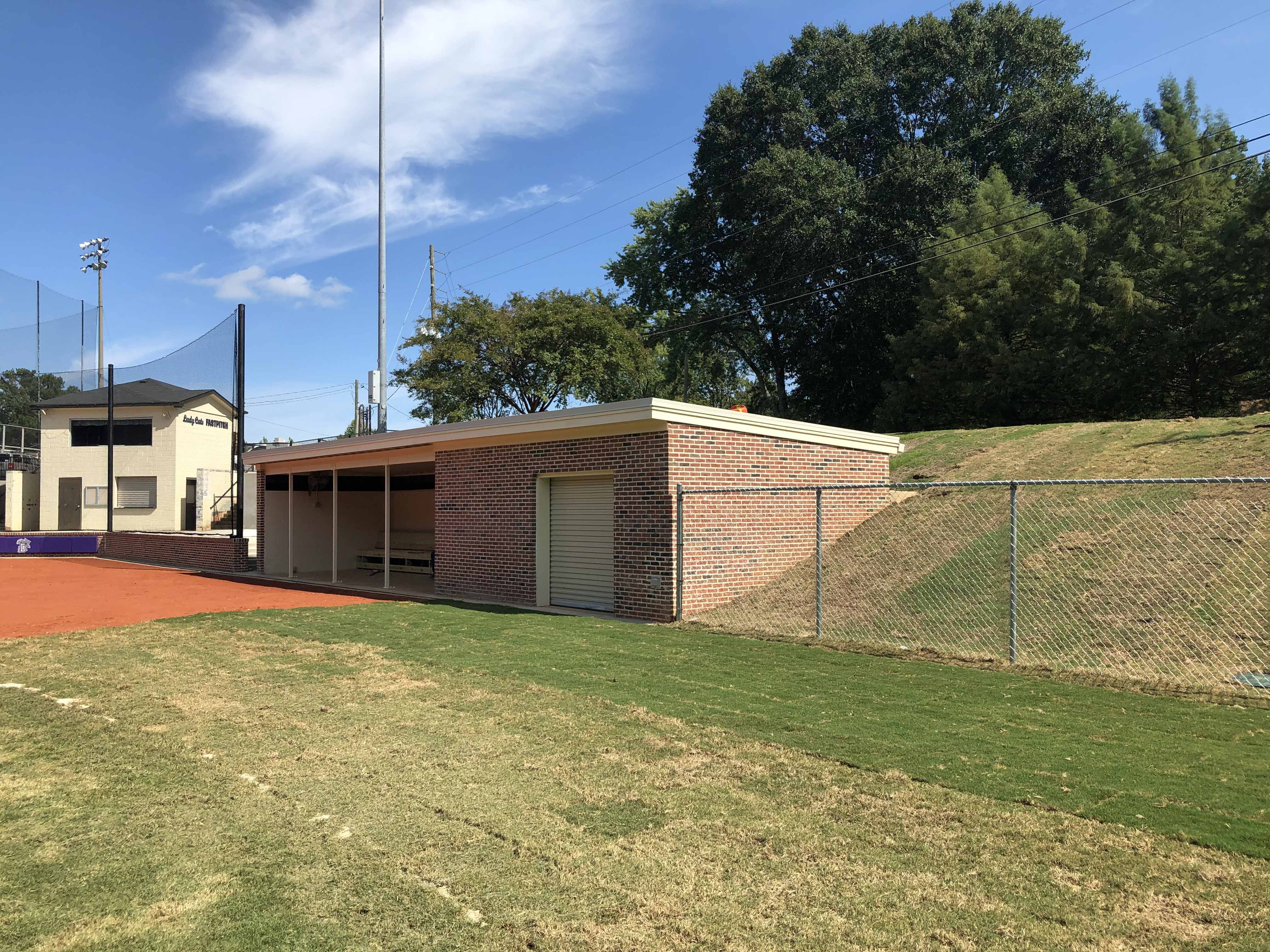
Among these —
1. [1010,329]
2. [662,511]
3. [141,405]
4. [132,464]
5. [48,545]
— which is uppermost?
[1010,329]

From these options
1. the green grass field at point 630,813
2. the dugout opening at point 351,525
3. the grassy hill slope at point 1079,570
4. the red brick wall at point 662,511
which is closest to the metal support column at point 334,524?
the dugout opening at point 351,525

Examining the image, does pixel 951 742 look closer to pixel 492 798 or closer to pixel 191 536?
pixel 492 798

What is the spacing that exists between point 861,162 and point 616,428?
2684cm

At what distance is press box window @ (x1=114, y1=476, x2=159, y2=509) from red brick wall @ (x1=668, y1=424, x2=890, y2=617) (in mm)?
34021

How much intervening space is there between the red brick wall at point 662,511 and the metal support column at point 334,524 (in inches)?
144

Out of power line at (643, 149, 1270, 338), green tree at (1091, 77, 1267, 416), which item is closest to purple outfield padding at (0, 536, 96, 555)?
power line at (643, 149, 1270, 338)

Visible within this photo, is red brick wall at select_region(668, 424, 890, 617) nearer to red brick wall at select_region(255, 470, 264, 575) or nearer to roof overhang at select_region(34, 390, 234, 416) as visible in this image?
red brick wall at select_region(255, 470, 264, 575)

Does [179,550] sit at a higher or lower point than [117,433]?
lower

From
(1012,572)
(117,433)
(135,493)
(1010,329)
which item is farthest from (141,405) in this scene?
(1012,572)

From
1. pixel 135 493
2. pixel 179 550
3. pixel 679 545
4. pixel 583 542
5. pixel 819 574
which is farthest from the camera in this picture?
pixel 135 493

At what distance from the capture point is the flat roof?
37.1 ft

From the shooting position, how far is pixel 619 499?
1190cm

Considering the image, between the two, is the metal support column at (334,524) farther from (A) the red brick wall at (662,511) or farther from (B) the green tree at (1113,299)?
(B) the green tree at (1113,299)

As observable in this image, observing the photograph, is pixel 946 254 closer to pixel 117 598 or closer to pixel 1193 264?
pixel 1193 264
